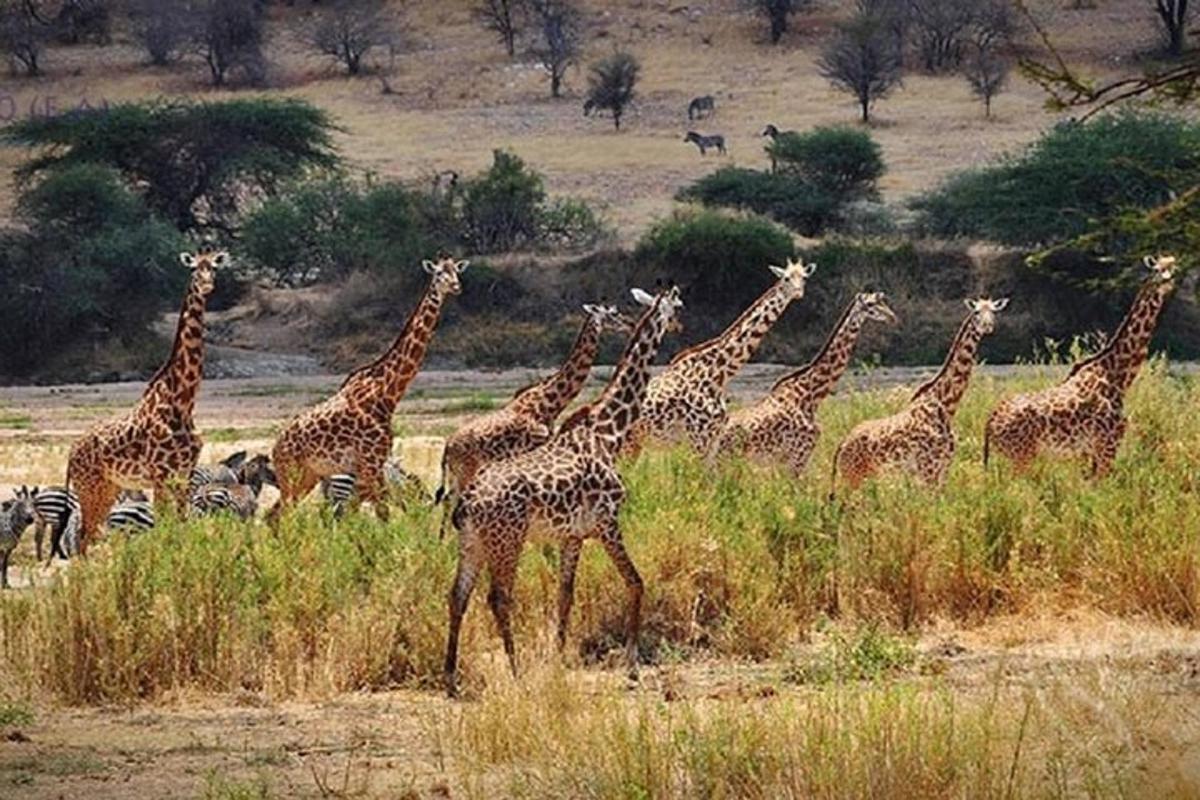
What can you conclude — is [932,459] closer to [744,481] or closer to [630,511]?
[744,481]

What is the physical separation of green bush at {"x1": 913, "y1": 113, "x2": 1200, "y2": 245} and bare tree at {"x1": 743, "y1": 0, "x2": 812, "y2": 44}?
20.2m

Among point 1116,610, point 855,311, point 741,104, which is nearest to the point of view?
point 1116,610

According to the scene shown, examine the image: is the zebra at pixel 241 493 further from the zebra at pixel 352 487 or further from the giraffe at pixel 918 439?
the giraffe at pixel 918 439

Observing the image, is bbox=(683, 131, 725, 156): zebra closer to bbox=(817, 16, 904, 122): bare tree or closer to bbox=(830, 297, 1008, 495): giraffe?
bbox=(817, 16, 904, 122): bare tree

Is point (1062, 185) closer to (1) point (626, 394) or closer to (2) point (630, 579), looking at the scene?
(1) point (626, 394)

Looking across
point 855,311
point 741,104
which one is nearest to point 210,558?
point 855,311

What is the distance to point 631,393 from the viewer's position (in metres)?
11.9

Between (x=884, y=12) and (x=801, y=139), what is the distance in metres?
14.5

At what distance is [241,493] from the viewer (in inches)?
645

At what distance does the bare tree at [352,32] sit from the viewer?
5822cm

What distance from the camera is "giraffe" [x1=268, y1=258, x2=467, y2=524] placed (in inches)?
559

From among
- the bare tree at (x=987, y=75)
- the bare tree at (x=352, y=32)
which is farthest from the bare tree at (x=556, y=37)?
the bare tree at (x=987, y=75)

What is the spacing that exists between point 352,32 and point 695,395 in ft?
145

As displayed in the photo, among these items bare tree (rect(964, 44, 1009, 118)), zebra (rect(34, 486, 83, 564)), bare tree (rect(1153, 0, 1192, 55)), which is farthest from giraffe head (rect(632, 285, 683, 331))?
bare tree (rect(1153, 0, 1192, 55))
